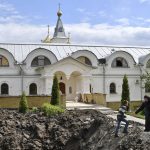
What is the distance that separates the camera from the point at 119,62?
44.2 metres

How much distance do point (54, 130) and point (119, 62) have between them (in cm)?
1870

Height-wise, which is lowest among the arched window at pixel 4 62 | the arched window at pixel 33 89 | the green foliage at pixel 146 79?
the arched window at pixel 33 89

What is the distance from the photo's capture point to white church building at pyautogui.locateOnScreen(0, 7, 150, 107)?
132 feet

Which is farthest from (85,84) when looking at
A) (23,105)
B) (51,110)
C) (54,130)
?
(54,130)

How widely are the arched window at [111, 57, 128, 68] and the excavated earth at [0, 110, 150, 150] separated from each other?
1468 cm

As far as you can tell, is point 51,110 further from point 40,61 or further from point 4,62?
point 4,62

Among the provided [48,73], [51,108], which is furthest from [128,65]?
[51,108]

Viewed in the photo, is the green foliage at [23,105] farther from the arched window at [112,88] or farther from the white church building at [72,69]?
the arched window at [112,88]

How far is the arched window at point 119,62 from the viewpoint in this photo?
144 feet

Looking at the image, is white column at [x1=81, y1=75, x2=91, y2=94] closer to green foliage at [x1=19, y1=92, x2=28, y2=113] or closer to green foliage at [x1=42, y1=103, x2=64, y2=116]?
green foliage at [x1=42, y1=103, x2=64, y2=116]

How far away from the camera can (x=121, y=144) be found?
18516mm

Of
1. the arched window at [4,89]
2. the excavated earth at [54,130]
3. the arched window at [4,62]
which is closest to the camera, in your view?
the excavated earth at [54,130]

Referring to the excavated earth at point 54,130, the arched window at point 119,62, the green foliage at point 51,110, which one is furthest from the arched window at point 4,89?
the arched window at point 119,62

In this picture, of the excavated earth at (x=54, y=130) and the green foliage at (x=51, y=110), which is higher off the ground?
the green foliage at (x=51, y=110)
